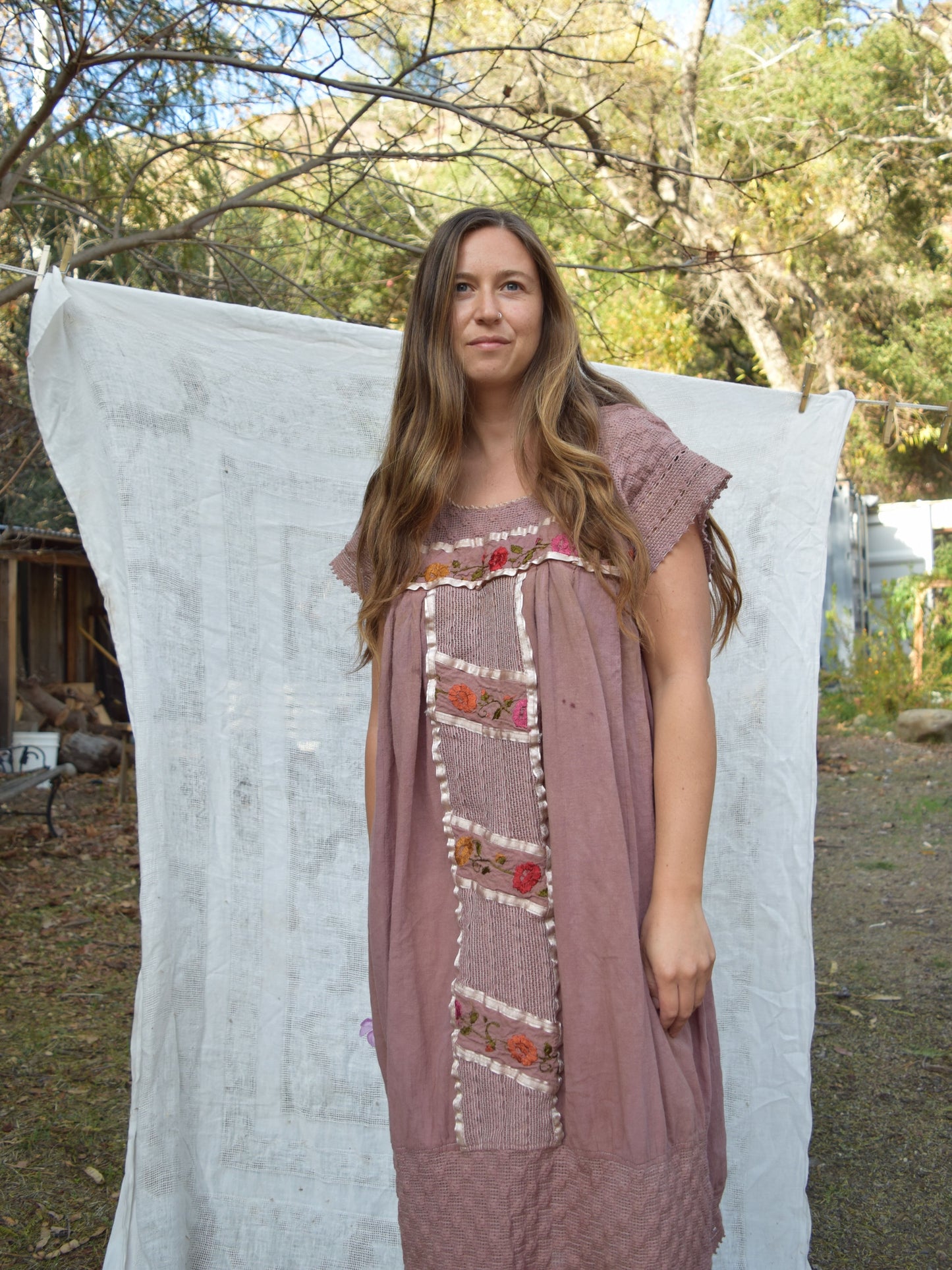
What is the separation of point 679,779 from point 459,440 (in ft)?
2.14

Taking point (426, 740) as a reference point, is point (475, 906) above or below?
below

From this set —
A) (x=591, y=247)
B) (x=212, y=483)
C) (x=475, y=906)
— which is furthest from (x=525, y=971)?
(x=591, y=247)

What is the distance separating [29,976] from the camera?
4.56m

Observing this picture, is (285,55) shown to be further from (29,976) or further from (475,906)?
(29,976)

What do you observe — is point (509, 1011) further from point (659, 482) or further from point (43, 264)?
point (43, 264)

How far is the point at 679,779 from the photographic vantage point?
150cm

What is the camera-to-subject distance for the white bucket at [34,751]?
862 centimetres

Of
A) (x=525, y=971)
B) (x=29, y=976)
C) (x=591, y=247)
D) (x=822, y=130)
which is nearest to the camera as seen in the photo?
(x=525, y=971)

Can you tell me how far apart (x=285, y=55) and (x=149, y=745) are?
2.86 metres

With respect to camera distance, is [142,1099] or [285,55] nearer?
[142,1099]

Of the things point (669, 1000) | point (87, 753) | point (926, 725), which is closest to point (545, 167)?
point (926, 725)

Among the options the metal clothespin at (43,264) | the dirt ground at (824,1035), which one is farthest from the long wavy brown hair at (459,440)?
the dirt ground at (824,1035)

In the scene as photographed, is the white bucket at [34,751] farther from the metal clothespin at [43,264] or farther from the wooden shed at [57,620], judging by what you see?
the metal clothespin at [43,264]

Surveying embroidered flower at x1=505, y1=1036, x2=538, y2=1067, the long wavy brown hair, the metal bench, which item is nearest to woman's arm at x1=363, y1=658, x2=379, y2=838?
the long wavy brown hair
